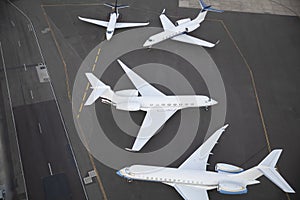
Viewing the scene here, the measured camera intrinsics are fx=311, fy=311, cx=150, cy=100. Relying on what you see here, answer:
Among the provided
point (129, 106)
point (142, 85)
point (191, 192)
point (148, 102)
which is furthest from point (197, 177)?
point (142, 85)

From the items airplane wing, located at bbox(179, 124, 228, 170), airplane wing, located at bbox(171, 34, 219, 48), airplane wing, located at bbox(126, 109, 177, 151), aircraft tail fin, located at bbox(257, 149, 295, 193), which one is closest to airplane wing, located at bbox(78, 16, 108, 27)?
airplane wing, located at bbox(171, 34, 219, 48)

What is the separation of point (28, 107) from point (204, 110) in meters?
24.9

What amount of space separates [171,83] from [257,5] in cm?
2734

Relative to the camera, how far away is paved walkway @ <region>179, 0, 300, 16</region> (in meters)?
59.6

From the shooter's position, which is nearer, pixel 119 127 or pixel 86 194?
pixel 86 194

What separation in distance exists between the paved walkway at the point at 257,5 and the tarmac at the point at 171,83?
172 centimetres

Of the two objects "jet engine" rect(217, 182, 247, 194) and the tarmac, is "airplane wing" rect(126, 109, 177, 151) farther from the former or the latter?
"jet engine" rect(217, 182, 247, 194)

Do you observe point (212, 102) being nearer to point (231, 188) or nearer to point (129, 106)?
point (129, 106)

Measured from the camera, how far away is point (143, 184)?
3747 centimetres

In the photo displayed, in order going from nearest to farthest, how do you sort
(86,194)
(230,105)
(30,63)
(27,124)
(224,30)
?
(86,194) → (27,124) → (230,105) → (30,63) → (224,30)

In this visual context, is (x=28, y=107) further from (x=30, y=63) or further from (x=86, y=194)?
(x=86, y=194)

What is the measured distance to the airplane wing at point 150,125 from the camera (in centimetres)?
3953

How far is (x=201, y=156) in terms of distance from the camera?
37188mm

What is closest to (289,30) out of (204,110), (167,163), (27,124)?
(204,110)
